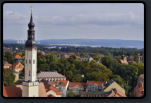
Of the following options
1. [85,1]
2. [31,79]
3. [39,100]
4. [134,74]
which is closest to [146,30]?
[85,1]

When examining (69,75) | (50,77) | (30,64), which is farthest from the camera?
(69,75)

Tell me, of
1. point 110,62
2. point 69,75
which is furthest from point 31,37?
point 110,62

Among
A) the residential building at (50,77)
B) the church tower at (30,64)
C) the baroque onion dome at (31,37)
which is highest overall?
the baroque onion dome at (31,37)

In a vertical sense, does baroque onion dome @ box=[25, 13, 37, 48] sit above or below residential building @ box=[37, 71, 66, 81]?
above

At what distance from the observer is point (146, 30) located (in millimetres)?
5355

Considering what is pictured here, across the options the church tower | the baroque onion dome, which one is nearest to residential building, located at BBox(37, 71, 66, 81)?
the church tower

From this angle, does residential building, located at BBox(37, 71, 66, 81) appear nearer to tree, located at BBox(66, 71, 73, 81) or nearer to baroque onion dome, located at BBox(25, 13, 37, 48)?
tree, located at BBox(66, 71, 73, 81)

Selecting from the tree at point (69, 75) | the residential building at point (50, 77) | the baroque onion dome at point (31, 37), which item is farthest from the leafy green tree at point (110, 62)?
the baroque onion dome at point (31, 37)

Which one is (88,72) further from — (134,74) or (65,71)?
(134,74)

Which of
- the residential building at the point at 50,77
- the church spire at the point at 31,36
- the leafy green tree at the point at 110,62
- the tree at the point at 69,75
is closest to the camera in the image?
the church spire at the point at 31,36

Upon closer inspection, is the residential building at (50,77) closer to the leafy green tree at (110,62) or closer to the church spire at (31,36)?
the leafy green tree at (110,62)

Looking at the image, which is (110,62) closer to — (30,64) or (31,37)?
(30,64)

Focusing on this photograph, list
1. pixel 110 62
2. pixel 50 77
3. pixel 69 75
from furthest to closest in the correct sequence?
1. pixel 110 62
2. pixel 69 75
3. pixel 50 77

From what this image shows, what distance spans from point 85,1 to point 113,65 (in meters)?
14.9
